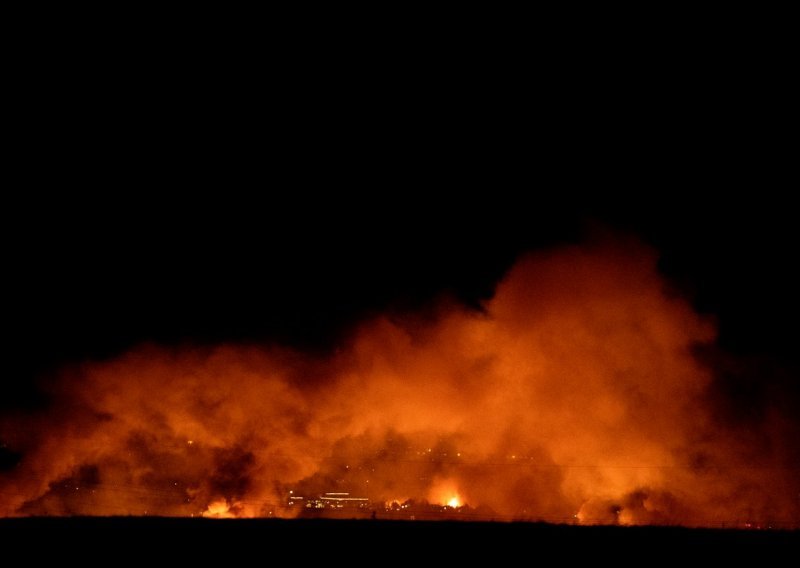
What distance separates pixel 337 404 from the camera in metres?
27.5

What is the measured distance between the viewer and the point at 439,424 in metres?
28.4

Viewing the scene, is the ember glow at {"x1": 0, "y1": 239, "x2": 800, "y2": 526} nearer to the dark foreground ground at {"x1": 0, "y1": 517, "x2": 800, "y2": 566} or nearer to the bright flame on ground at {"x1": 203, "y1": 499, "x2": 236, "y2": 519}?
the bright flame on ground at {"x1": 203, "y1": 499, "x2": 236, "y2": 519}

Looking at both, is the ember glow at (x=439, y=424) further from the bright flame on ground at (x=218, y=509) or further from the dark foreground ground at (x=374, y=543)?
the dark foreground ground at (x=374, y=543)

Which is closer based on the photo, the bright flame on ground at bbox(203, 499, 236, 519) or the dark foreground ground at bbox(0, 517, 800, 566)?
the dark foreground ground at bbox(0, 517, 800, 566)

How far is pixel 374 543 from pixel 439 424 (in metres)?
16.9

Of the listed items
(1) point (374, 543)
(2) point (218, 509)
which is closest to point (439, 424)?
(2) point (218, 509)

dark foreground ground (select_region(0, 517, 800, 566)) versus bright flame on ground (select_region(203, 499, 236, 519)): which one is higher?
bright flame on ground (select_region(203, 499, 236, 519))

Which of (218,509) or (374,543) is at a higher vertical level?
(218,509)

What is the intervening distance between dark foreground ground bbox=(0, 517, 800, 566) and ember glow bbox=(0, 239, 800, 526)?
45.0 feet

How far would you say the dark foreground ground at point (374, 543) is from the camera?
11344 mm

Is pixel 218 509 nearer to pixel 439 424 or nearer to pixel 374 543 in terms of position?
pixel 439 424

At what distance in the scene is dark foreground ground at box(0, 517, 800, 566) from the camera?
11.3 m

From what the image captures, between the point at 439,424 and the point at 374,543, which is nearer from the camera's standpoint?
the point at 374,543

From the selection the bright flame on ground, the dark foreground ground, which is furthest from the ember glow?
the dark foreground ground
